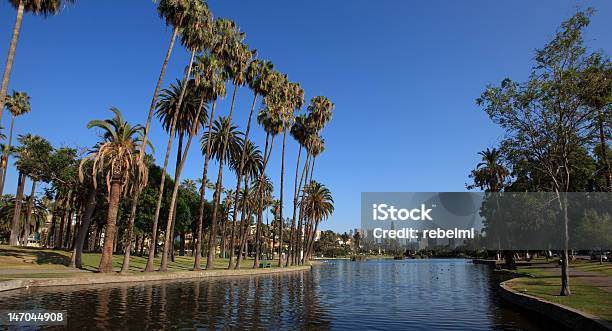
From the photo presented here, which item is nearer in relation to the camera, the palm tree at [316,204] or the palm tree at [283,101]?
the palm tree at [283,101]

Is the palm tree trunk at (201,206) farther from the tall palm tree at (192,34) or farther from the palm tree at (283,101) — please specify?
the palm tree at (283,101)

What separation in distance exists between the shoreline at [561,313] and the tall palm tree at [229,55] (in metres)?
36.2

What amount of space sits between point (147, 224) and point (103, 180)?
2567 centimetres

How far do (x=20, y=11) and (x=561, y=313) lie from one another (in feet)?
127

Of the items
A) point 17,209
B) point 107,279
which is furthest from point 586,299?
point 17,209

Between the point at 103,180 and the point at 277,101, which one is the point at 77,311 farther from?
the point at 277,101

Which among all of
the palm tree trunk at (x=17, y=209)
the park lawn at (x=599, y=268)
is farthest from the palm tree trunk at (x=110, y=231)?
the park lawn at (x=599, y=268)

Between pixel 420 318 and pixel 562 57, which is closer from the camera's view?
pixel 420 318

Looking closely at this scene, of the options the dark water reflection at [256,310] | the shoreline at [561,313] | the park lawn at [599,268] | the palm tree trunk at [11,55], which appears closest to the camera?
the shoreline at [561,313]

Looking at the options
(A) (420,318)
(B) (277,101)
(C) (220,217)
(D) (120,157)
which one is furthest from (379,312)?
(C) (220,217)

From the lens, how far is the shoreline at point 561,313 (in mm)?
15992

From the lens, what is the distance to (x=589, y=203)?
66.4m

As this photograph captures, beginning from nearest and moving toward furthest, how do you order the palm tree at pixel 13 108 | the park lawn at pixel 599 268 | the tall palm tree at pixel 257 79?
the park lawn at pixel 599 268 < the tall palm tree at pixel 257 79 < the palm tree at pixel 13 108

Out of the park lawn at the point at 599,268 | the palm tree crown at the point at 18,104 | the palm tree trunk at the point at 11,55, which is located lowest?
the park lawn at the point at 599,268
